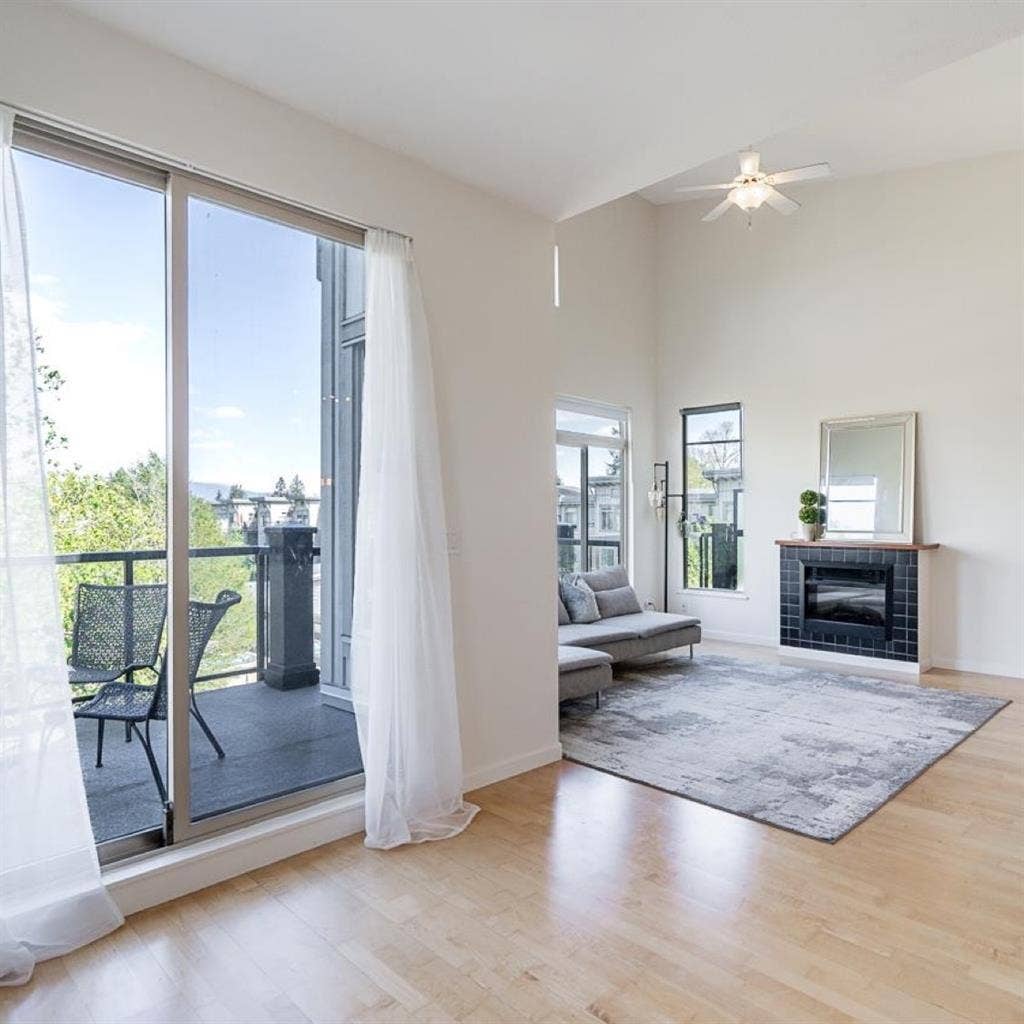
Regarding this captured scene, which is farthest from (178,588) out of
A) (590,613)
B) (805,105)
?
(590,613)

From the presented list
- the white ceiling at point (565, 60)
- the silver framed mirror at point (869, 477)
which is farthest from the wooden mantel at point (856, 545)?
the white ceiling at point (565, 60)

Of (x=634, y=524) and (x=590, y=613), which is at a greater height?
(x=634, y=524)

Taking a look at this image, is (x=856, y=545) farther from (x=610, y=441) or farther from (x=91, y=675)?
(x=91, y=675)

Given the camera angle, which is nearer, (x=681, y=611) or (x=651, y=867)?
(x=651, y=867)

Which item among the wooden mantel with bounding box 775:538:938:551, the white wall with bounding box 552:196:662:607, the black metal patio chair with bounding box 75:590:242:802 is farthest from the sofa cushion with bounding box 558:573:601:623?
the black metal patio chair with bounding box 75:590:242:802

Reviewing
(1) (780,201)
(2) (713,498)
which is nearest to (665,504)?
(2) (713,498)

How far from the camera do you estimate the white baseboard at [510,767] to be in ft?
10.8

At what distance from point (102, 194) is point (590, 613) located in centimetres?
450

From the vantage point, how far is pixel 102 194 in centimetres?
234

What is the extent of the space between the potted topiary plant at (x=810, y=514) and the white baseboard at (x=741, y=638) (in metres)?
1.16

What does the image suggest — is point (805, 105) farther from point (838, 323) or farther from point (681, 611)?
point (681, 611)

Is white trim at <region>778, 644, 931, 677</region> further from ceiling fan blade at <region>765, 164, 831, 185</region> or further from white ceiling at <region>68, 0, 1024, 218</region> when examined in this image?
white ceiling at <region>68, 0, 1024, 218</region>

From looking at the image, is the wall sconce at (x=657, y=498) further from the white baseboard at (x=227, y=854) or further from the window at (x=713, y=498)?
the white baseboard at (x=227, y=854)

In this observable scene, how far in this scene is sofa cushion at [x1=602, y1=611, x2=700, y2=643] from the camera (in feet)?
18.7
